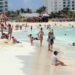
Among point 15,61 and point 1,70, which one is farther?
point 15,61

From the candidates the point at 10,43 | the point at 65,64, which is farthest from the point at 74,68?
the point at 10,43

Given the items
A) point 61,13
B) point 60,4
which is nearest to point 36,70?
point 61,13

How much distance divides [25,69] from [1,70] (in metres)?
1.10

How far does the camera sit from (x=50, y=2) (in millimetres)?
185375

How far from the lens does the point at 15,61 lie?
1495 cm

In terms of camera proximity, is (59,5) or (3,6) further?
(59,5)

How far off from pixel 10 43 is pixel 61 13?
10130 cm

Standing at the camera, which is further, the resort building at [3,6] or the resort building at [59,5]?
the resort building at [59,5]

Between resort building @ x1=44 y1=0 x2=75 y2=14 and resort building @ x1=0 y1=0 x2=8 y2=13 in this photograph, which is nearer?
resort building @ x1=0 y1=0 x2=8 y2=13

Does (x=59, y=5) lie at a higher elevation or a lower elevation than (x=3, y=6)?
higher

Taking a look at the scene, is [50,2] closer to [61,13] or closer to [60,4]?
[60,4]

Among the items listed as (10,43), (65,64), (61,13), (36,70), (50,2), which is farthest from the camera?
(50,2)

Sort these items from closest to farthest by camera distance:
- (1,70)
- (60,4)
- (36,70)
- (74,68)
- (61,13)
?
(1,70), (36,70), (74,68), (61,13), (60,4)

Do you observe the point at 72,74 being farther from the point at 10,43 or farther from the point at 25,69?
the point at 10,43
